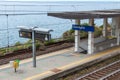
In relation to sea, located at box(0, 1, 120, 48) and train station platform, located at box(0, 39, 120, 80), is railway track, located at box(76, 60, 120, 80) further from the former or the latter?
sea, located at box(0, 1, 120, 48)

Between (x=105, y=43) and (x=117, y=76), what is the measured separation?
7.80 m

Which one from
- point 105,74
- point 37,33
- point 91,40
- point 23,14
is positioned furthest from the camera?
point 91,40

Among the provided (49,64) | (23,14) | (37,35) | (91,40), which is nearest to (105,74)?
(49,64)

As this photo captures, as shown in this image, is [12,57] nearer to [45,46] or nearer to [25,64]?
[25,64]

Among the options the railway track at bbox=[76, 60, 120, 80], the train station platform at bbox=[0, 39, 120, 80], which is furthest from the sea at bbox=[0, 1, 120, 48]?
the railway track at bbox=[76, 60, 120, 80]

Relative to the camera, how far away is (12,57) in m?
19.0

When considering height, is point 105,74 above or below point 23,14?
below

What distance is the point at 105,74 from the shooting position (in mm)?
16156

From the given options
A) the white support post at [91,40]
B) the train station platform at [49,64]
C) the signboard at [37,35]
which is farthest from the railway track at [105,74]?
the signboard at [37,35]

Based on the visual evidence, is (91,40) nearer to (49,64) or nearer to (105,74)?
(49,64)

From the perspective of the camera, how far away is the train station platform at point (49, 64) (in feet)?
49.6

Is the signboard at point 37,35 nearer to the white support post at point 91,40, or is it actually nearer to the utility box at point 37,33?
the utility box at point 37,33

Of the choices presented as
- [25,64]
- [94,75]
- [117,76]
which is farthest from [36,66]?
[117,76]

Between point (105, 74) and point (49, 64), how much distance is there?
11.4ft
